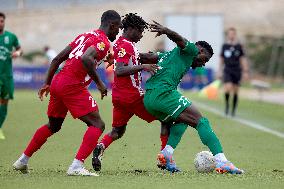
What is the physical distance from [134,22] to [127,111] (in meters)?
1.34

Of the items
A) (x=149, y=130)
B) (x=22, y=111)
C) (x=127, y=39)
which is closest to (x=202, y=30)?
(x=22, y=111)

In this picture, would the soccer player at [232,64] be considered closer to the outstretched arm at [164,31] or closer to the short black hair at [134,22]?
the short black hair at [134,22]

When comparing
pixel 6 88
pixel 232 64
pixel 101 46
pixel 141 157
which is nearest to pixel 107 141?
pixel 141 157

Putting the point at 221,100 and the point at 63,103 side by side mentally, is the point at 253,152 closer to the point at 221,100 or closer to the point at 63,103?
the point at 63,103

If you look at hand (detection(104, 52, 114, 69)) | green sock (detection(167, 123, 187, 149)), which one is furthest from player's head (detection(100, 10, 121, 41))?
green sock (detection(167, 123, 187, 149))

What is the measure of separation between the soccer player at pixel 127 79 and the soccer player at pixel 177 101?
32cm

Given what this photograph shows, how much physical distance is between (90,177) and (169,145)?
152 cm

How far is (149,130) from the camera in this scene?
2109 cm

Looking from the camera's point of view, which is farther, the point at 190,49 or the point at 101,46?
the point at 190,49

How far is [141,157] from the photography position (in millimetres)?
15102

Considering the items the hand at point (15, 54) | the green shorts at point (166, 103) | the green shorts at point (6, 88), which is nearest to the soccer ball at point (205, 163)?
the green shorts at point (166, 103)

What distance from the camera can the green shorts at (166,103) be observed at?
12.6 m

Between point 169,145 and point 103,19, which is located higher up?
point 103,19

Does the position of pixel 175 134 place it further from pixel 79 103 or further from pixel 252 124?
pixel 252 124
